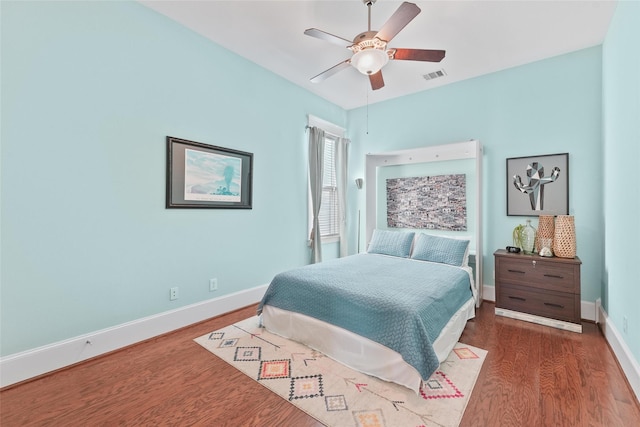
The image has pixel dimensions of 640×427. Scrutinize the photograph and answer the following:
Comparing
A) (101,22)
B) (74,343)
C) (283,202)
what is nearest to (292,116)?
(283,202)

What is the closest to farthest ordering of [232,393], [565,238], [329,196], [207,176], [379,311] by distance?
[232,393], [379,311], [565,238], [207,176], [329,196]

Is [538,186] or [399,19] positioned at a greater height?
[399,19]

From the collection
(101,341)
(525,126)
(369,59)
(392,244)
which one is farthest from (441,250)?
(101,341)

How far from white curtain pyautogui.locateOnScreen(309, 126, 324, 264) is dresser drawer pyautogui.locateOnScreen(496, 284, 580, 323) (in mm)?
2423

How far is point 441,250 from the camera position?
11.2 feet

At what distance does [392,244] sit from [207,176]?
8.22ft

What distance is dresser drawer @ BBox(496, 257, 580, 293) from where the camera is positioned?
281cm

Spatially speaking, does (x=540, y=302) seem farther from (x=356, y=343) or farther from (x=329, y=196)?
(x=329, y=196)

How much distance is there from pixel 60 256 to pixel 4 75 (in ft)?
4.26

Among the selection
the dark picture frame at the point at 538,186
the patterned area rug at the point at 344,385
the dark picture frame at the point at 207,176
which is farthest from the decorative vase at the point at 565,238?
the dark picture frame at the point at 207,176

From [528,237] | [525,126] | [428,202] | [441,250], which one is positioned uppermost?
[525,126]

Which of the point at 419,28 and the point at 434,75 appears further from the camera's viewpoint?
the point at 434,75

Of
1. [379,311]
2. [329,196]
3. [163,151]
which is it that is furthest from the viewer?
[329,196]

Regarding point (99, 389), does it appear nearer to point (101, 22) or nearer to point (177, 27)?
point (101, 22)
